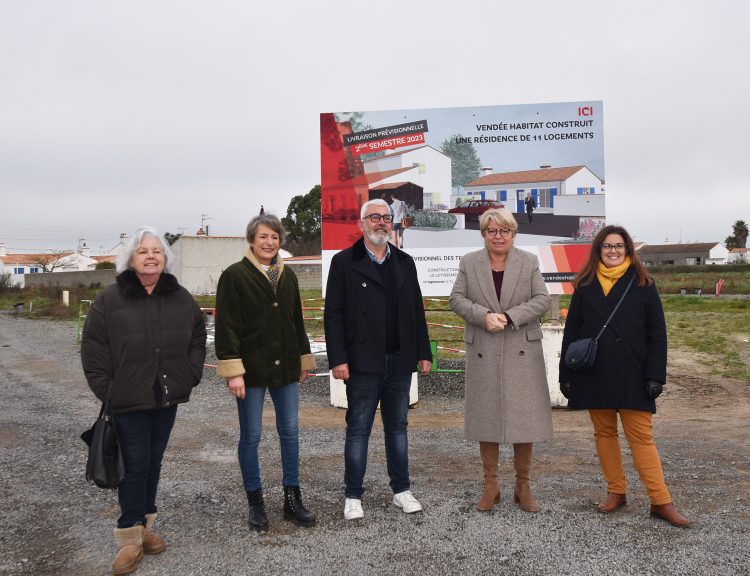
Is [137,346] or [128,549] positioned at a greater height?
[137,346]

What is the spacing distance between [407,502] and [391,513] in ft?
0.41

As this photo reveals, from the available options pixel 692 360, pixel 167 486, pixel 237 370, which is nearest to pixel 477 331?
pixel 237 370

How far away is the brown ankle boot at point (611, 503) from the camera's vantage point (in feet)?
13.7

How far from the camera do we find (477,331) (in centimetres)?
432

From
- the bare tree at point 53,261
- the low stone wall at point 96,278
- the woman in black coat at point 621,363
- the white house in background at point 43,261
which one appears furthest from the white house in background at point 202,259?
the white house in background at point 43,261

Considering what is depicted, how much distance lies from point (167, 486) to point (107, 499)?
446 mm

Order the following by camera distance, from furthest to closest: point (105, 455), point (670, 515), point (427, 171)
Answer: point (427, 171), point (670, 515), point (105, 455)

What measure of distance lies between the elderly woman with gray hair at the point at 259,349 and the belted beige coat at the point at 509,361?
45.1 inches

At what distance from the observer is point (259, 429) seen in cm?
405

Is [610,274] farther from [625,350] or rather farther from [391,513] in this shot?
[391,513]

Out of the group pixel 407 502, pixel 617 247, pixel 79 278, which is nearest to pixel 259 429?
pixel 407 502

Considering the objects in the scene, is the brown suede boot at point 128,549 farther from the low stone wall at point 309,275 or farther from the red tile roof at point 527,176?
the low stone wall at point 309,275

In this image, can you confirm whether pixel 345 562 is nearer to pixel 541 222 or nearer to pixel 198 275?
pixel 541 222

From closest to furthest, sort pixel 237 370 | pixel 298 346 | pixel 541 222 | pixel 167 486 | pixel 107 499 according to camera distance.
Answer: pixel 237 370 → pixel 298 346 → pixel 107 499 → pixel 167 486 → pixel 541 222
